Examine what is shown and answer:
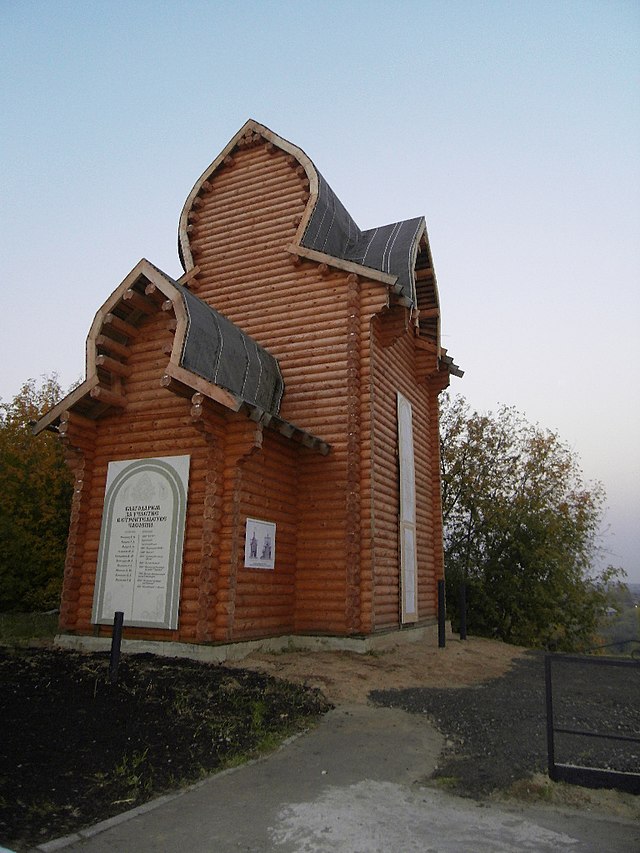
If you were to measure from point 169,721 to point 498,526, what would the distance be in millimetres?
19590

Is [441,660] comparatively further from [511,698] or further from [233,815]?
[233,815]

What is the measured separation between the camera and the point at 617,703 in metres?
8.85

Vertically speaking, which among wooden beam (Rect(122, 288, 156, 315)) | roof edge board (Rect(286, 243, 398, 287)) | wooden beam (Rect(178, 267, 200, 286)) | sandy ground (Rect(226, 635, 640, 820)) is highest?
wooden beam (Rect(178, 267, 200, 286))

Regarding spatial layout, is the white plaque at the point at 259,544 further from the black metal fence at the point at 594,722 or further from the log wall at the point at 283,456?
the black metal fence at the point at 594,722

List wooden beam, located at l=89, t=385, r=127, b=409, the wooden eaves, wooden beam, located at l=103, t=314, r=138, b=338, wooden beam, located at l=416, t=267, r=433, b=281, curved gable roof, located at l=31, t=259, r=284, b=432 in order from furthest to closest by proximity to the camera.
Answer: wooden beam, located at l=416, t=267, r=433, b=281 < wooden beam, located at l=103, t=314, r=138, b=338 < wooden beam, located at l=89, t=385, r=127, b=409 < the wooden eaves < curved gable roof, located at l=31, t=259, r=284, b=432

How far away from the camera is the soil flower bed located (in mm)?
4438

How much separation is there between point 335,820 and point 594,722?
186 inches

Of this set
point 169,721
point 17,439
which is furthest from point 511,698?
point 17,439

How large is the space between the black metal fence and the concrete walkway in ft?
2.29

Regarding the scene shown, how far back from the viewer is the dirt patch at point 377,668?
8.84 m

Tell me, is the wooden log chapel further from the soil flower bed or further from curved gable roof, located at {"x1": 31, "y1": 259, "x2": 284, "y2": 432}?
the soil flower bed

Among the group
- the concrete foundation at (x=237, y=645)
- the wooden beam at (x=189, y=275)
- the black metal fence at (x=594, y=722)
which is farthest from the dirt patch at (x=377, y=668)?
the wooden beam at (x=189, y=275)

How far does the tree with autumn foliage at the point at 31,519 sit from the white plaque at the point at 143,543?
9.54 metres

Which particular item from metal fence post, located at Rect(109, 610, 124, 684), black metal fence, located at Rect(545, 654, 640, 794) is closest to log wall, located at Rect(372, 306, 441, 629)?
black metal fence, located at Rect(545, 654, 640, 794)
